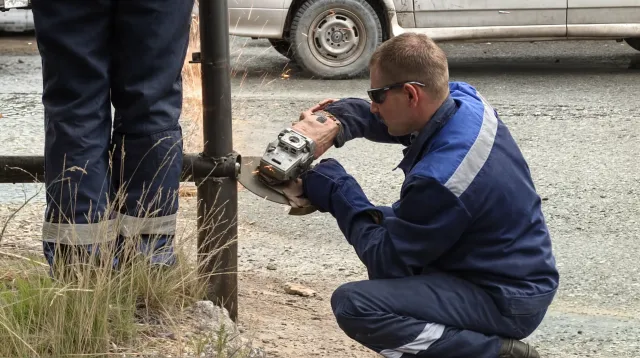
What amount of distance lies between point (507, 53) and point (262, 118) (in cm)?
458

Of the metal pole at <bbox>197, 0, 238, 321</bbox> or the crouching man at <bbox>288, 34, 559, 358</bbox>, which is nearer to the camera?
the crouching man at <bbox>288, 34, 559, 358</bbox>

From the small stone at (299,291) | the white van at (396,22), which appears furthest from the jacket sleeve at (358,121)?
the white van at (396,22)

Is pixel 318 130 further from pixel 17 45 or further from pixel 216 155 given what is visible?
pixel 17 45

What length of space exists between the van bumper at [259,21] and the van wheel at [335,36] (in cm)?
13

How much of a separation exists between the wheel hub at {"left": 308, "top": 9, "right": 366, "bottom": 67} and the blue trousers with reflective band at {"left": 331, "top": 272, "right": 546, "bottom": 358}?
19.7ft

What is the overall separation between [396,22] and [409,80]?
6.08 m

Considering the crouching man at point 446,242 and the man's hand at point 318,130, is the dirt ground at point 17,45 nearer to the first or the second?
the man's hand at point 318,130

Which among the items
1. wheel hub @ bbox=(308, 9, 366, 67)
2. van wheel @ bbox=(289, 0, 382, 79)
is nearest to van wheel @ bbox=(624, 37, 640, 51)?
van wheel @ bbox=(289, 0, 382, 79)

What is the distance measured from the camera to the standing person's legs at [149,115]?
9.23ft

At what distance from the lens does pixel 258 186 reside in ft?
10.8

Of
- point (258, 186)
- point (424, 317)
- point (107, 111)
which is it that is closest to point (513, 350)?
point (424, 317)

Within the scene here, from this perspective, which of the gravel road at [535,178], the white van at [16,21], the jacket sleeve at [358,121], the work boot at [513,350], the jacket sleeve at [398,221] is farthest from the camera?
the white van at [16,21]

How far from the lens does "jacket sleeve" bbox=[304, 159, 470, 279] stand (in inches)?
113

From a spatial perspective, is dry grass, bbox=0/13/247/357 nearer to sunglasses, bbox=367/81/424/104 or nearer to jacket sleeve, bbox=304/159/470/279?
jacket sleeve, bbox=304/159/470/279
